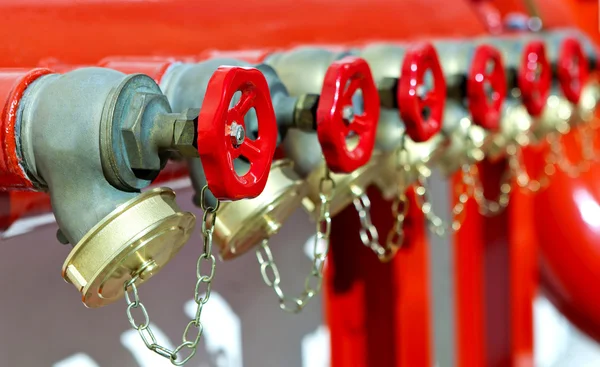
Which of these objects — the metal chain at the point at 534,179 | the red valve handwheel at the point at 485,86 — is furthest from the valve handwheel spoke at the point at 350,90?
the metal chain at the point at 534,179

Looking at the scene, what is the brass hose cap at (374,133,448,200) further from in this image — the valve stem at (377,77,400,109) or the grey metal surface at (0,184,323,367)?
the grey metal surface at (0,184,323,367)

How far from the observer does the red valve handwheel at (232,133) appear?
384 millimetres

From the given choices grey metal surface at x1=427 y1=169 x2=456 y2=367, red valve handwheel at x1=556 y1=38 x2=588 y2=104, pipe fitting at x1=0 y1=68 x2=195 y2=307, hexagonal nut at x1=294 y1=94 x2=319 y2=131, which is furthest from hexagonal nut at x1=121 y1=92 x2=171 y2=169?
grey metal surface at x1=427 y1=169 x2=456 y2=367

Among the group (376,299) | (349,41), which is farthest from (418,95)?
(376,299)

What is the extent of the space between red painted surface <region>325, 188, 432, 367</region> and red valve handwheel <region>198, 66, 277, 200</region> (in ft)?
2.14

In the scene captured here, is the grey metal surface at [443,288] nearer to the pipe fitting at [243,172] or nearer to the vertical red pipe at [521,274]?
the vertical red pipe at [521,274]

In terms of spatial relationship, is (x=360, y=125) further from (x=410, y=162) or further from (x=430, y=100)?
(x=410, y=162)

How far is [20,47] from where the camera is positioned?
55 cm

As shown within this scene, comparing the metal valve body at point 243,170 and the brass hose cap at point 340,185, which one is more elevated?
the metal valve body at point 243,170

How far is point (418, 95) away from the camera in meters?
0.60

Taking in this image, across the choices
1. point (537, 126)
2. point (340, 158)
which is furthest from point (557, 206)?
point (340, 158)

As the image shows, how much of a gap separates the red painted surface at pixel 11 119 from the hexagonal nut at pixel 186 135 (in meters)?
0.10

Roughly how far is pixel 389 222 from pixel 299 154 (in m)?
0.51

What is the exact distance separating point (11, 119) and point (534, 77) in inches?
23.6
